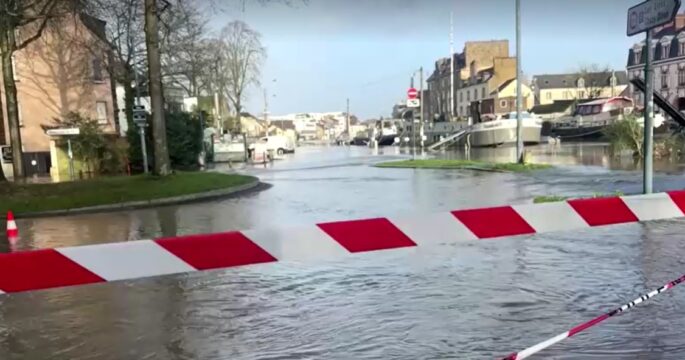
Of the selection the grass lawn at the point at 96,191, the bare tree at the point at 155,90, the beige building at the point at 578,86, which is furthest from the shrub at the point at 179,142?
the beige building at the point at 578,86

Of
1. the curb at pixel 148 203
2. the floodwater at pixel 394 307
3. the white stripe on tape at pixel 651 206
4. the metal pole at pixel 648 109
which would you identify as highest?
the metal pole at pixel 648 109

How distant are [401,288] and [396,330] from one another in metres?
1.49

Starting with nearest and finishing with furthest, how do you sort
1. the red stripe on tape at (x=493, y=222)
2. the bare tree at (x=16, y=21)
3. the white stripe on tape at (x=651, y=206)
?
the red stripe on tape at (x=493, y=222)
the white stripe on tape at (x=651, y=206)
the bare tree at (x=16, y=21)

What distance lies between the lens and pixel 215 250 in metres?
4.24

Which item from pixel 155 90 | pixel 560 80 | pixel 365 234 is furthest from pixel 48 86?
pixel 560 80

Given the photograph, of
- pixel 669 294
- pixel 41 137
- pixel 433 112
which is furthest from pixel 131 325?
pixel 433 112

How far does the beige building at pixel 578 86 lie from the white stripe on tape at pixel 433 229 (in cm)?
9632

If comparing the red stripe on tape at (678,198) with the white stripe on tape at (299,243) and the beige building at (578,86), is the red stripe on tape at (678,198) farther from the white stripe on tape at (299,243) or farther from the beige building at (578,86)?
the beige building at (578,86)

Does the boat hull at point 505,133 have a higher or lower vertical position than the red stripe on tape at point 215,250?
lower

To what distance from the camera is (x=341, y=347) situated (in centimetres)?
501

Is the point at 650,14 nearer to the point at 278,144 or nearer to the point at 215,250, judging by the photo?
the point at 215,250

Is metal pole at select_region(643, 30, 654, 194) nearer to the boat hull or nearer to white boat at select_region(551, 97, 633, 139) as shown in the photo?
the boat hull

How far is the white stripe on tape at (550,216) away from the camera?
5188 millimetres

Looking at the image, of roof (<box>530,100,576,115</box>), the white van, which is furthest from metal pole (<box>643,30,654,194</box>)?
roof (<box>530,100,576,115</box>)
